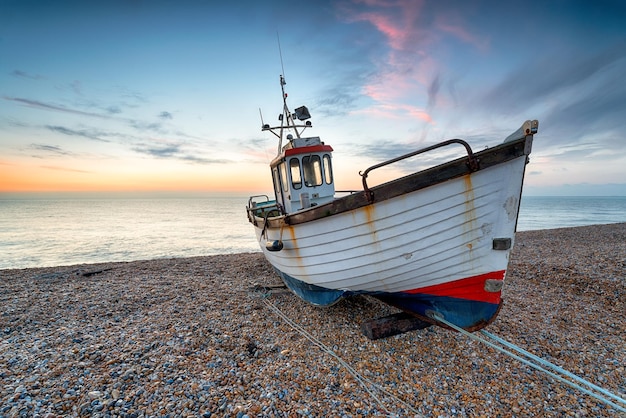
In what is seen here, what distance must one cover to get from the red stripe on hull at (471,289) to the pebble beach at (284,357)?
1150 millimetres

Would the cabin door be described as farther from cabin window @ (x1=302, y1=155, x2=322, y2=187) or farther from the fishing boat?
the fishing boat

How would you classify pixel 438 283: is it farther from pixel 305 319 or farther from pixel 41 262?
pixel 41 262

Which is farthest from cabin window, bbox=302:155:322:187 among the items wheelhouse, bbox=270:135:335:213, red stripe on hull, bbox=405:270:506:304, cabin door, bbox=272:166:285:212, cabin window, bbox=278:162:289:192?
red stripe on hull, bbox=405:270:506:304

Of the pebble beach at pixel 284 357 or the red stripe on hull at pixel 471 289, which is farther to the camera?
the red stripe on hull at pixel 471 289

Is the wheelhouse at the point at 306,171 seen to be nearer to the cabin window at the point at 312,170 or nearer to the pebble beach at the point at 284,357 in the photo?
the cabin window at the point at 312,170

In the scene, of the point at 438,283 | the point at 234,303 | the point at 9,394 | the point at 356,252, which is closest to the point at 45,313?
the point at 9,394

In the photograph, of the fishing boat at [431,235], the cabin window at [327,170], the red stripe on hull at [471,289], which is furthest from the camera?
the cabin window at [327,170]

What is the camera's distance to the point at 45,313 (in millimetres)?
6516

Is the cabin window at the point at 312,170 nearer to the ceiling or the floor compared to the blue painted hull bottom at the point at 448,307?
nearer to the ceiling

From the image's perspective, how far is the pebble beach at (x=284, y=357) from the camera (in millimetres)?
3438

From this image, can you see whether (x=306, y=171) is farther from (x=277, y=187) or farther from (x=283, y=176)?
(x=277, y=187)

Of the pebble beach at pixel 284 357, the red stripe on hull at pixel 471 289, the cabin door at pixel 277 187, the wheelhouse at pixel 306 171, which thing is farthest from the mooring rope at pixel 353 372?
the cabin door at pixel 277 187

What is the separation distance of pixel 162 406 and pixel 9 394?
2031 millimetres

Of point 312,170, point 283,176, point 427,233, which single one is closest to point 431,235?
point 427,233
